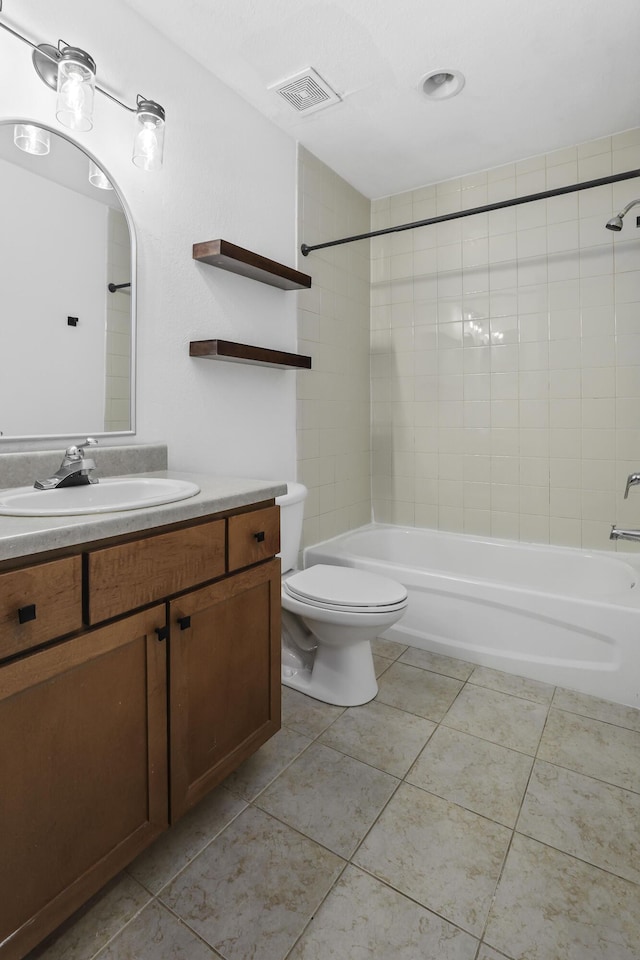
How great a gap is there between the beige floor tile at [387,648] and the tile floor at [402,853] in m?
0.48

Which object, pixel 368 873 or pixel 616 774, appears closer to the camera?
pixel 368 873

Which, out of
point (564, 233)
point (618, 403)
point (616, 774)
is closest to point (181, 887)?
point (616, 774)

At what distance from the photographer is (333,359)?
9.34 ft

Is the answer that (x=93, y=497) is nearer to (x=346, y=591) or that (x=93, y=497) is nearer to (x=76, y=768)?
(x=76, y=768)

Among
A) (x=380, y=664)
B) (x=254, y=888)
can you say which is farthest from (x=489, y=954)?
(x=380, y=664)

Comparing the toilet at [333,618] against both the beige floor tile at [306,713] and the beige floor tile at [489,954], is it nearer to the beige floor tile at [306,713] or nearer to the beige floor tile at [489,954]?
the beige floor tile at [306,713]

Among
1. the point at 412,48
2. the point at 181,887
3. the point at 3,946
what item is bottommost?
the point at 181,887

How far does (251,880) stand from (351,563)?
150 cm

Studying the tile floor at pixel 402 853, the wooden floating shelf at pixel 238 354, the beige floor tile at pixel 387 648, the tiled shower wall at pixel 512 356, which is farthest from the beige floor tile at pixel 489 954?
the tiled shower wall at pixel 512 356

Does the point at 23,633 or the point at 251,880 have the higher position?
the point at 23,633

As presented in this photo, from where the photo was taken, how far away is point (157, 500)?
112 cm

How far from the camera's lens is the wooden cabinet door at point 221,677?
1.16 meters

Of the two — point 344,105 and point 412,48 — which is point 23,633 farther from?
point 344,105

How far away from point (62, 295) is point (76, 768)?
49.8 inches
